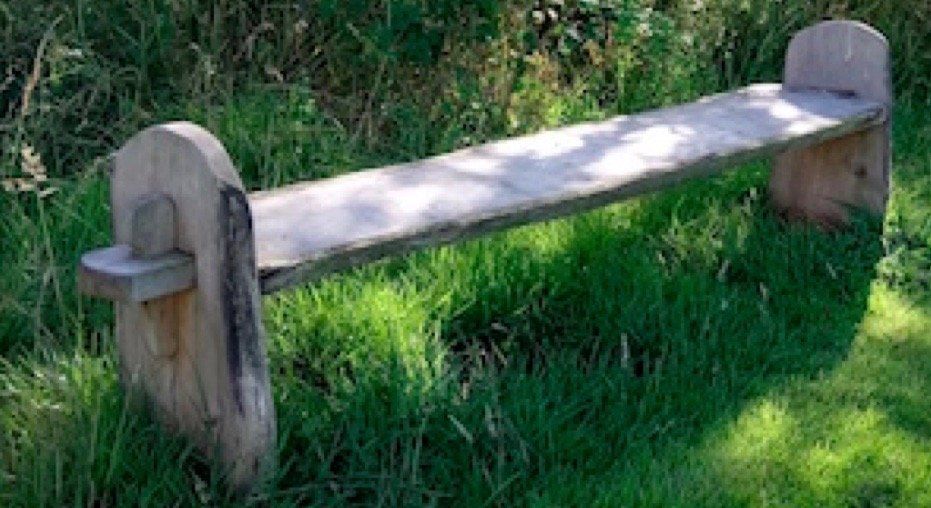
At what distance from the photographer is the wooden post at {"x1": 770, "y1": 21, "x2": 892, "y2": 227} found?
4.22 metres

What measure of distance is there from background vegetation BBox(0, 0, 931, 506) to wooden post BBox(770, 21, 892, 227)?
111 millimetres

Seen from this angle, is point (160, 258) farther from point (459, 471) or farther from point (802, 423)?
point (802, 423)

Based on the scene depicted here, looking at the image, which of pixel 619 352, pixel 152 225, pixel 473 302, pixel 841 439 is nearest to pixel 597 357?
pixel 619 352

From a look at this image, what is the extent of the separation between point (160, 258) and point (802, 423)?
5.07 feet

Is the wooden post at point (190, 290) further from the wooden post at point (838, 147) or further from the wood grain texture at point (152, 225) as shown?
the wooden post at point (838, 147)

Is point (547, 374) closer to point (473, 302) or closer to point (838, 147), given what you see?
point (473, 302)

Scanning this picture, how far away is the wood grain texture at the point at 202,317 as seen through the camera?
8.41ft

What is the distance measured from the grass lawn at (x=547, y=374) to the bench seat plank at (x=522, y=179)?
300 millimetres

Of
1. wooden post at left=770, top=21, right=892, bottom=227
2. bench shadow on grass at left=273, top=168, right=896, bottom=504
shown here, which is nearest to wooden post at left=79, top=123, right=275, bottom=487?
bench shadow on grass at left=273, top=168, right=896, bottom=504

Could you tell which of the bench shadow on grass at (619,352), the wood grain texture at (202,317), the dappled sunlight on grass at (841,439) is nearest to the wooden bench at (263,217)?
the wood grain texture at (202,317)

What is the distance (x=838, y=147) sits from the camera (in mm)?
4344

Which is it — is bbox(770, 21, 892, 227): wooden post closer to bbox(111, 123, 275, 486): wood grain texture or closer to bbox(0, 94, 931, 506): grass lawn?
bbox(0, 94, 931, 506): grass lawn

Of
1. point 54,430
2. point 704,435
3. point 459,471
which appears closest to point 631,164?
point 704,435

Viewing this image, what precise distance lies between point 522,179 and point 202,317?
0.95 m
